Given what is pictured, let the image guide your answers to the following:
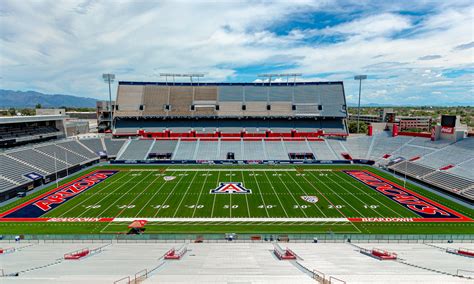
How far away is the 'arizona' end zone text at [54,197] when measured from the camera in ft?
82.7

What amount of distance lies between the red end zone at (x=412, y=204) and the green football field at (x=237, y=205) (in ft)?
2.19

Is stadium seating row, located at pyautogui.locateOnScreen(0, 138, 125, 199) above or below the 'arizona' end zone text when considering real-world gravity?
above

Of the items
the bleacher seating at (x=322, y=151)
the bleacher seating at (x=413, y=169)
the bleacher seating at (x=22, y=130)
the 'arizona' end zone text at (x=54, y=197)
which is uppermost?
the bleacher seating at (x=22, y=130)

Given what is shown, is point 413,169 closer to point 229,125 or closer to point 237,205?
point 237,205

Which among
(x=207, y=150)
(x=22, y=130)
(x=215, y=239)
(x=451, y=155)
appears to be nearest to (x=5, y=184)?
(x=22, y=130)

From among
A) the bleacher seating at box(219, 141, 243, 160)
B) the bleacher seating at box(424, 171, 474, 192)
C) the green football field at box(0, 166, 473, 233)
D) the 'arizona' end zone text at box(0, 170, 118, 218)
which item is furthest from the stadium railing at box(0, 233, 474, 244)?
the bleacher seating at box(219, 141, 243, 160)

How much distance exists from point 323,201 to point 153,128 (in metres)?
41.4

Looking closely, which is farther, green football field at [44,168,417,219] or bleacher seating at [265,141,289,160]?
bleacher seating at [265,141,289,160]

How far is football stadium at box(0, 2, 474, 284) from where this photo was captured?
39.7 feet

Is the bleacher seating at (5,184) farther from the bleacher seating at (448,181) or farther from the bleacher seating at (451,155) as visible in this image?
the bleacher seating at (451,155)

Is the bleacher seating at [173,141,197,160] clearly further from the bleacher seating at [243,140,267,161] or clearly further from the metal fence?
the metal fence

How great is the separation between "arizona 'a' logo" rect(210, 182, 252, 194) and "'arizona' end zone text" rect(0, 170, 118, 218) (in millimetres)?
16195

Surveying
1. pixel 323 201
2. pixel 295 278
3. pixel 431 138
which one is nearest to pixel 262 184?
pixel 323 201

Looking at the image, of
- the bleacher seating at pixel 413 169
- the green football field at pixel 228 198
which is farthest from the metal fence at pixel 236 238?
the bleacher seating at pixel 413 169
